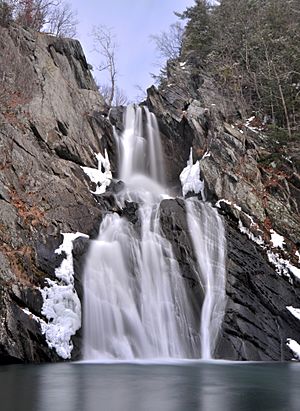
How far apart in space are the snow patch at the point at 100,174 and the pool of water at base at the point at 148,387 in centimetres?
778

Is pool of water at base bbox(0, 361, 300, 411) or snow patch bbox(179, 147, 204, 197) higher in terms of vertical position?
snow patch bbox(179, 147, 204, 197)

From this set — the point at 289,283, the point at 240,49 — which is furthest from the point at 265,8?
the point at 289,283

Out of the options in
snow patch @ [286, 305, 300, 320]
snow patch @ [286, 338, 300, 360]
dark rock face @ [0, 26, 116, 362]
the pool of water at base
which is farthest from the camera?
snow patch @ [286, 305, 300, 320]

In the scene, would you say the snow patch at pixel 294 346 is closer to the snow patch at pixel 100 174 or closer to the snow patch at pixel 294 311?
the snow patch at pixel 294 311

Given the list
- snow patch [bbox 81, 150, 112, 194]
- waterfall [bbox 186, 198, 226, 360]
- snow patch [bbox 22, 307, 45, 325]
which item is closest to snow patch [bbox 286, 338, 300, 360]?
waterfall [bbox 186, 198, 226, 360]

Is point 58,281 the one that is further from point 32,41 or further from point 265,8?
point 265,8

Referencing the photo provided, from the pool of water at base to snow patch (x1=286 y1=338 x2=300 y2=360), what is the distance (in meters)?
1.82

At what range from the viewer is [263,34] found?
2588cm

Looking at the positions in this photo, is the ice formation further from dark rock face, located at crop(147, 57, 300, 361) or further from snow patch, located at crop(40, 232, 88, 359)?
snow patch, located at crop(40, 232, 88, 359)

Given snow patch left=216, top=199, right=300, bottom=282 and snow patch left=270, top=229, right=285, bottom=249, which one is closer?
snow patch left=216, top=199, right=300, bottom=282

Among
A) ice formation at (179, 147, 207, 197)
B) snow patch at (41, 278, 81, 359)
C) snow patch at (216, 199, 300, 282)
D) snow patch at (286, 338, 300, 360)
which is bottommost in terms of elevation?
snow patch at (286, 338, 300, 360)

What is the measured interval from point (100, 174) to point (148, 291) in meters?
6.52

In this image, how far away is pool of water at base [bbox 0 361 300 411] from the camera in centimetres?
623

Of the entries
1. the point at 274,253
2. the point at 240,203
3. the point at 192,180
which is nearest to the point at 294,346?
the point at 274,253
